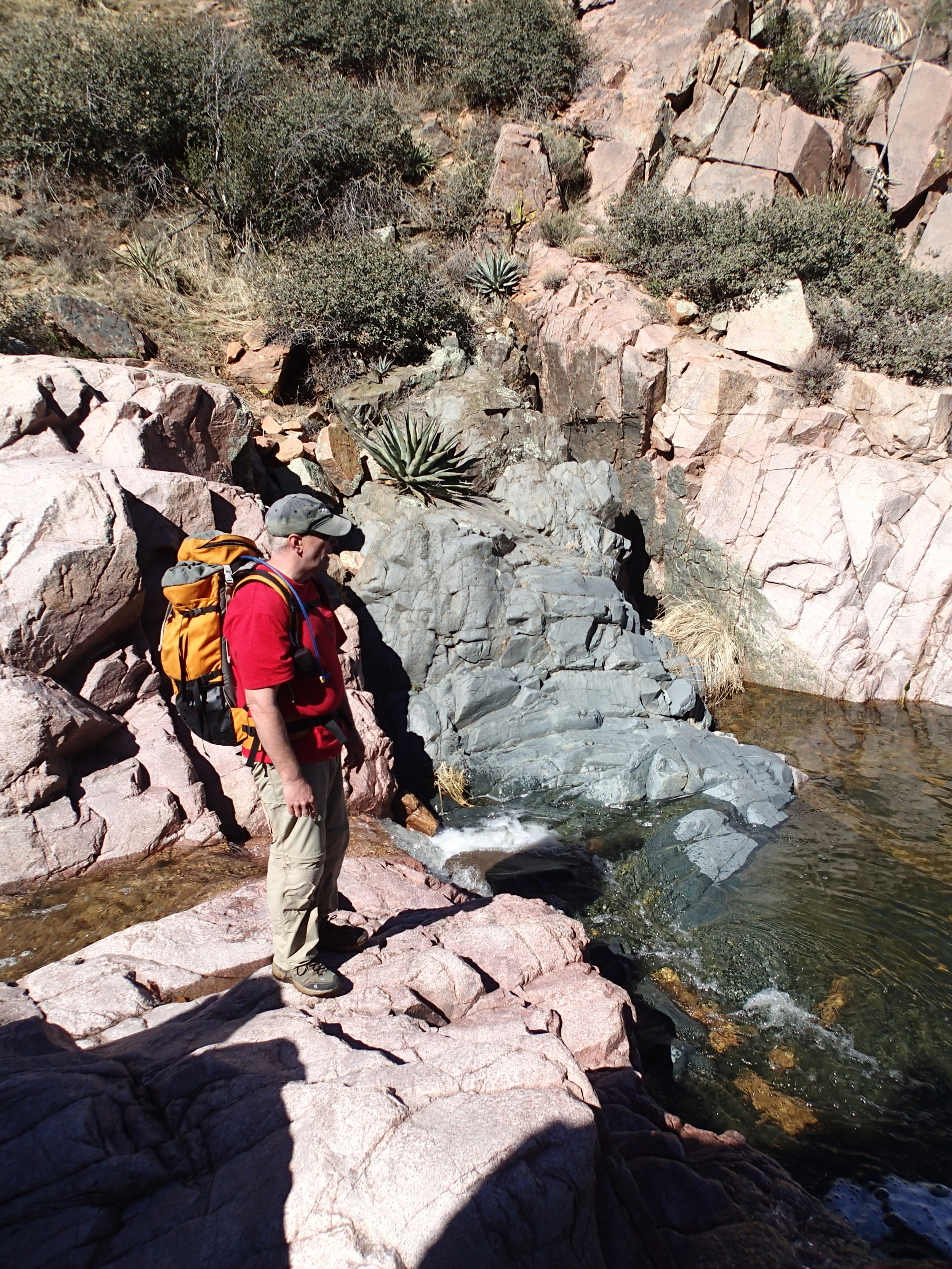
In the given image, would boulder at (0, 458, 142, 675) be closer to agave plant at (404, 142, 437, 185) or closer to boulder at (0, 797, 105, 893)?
boulder at (0, 797, 105, 893)

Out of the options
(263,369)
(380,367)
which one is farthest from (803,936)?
(263,369)

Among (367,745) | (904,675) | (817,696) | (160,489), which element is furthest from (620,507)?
(160,489)

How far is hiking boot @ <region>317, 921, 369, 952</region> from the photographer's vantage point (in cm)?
347

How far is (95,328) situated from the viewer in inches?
337

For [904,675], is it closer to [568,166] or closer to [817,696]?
[817,696]

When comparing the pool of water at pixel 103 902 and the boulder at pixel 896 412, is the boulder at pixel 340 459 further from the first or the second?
the boulder at pixel 896 412

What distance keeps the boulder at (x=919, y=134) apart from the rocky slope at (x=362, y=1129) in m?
13.7

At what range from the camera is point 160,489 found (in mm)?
5754

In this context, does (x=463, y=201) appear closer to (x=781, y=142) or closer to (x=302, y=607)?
(x=781, y=142)

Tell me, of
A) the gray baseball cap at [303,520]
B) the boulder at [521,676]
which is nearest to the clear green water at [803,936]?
the boulder at [521,676]

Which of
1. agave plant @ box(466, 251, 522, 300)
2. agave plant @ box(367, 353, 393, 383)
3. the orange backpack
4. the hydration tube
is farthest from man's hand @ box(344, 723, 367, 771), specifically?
agave plant @ box(466, 251, 522, 300)

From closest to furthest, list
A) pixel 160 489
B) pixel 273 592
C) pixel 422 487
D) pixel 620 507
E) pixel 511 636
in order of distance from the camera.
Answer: pixel 273 592 < pixel 160 489 < pixel 511 636 < pixel 422 487 < pixel 620 507

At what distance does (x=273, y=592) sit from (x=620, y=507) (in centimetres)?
677

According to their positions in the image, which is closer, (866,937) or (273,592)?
(273,592)
